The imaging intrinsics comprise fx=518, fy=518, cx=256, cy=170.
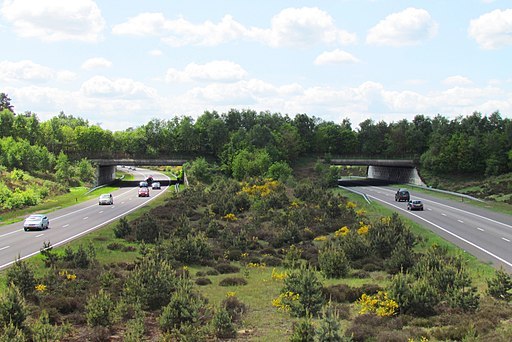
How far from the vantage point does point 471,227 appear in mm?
44594

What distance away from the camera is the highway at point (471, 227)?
32.5 meters

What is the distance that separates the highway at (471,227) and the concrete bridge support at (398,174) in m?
45.1

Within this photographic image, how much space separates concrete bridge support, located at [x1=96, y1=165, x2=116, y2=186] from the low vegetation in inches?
2952

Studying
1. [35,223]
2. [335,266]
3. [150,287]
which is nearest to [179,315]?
[150,287]

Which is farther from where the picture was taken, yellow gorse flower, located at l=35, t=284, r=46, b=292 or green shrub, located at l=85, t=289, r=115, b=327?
yellow gorse flower, located at l=35, t=284, r=46, b=292

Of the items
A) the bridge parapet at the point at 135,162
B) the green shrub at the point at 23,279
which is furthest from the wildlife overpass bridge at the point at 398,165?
the green shrub at the point at 23,279

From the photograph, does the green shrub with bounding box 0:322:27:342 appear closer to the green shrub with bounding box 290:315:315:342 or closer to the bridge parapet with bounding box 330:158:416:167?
the green shrub with bounding box 290:315:315:342

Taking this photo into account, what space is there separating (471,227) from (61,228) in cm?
3569

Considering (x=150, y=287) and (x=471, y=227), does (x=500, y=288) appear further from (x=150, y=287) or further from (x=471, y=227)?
(x=471, y=227)

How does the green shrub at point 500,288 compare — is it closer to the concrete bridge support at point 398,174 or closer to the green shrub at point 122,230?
the green shrub at point 122,230

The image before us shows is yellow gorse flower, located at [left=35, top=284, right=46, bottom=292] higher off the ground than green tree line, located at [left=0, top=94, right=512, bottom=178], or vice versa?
green tree line, located at [left=0, top=94, right=512, bottom=178]

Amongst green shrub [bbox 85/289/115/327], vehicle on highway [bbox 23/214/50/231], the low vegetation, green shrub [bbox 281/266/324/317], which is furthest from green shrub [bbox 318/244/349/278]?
vehicle on highway [bbox 23/214/50/231]

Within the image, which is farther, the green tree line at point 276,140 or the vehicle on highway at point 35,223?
the green tree line at point 276,140

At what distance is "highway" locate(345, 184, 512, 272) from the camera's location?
3253cm
